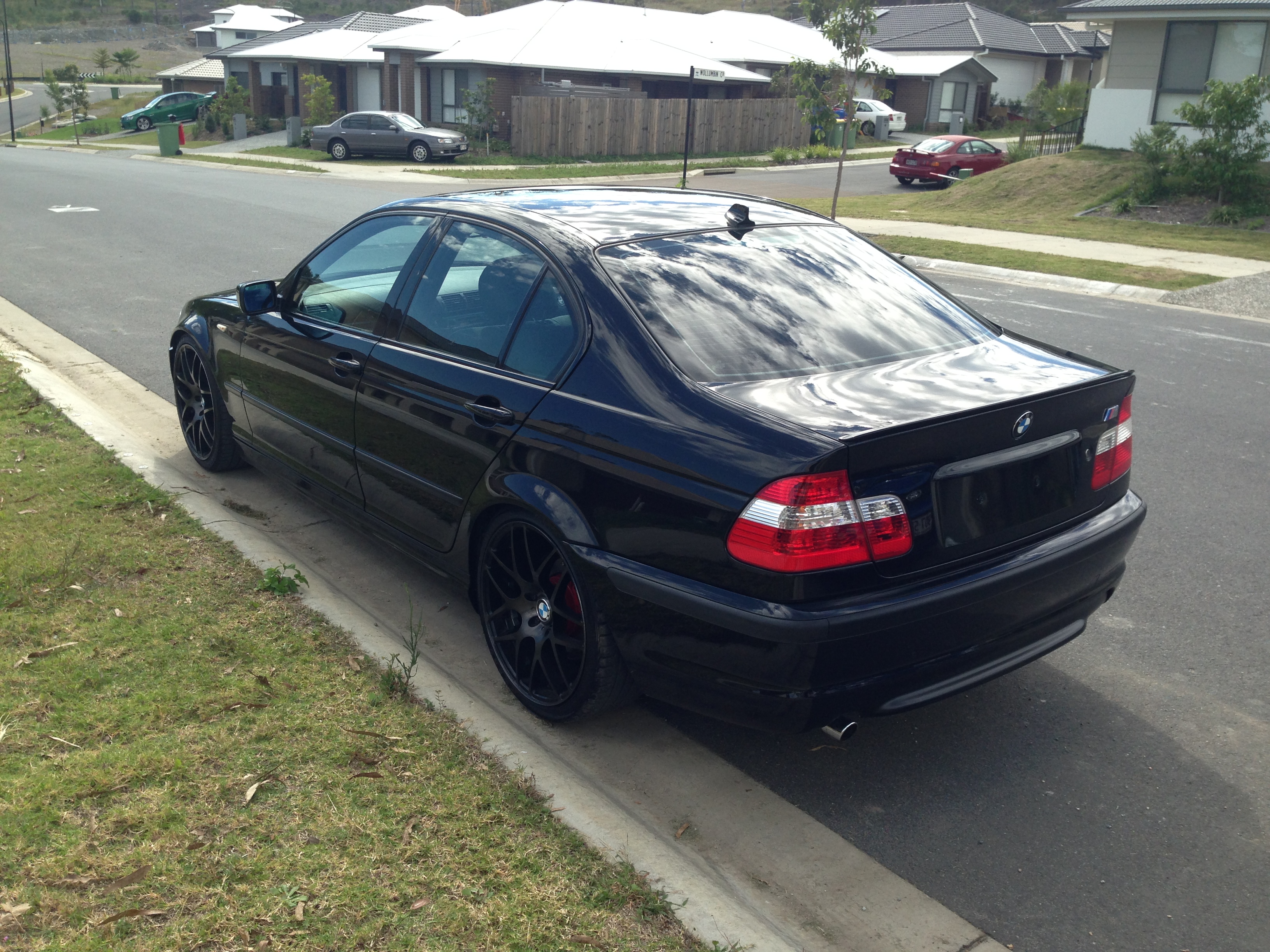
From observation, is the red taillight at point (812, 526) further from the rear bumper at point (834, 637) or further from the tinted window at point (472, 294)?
the tinted window at point (472, 294)

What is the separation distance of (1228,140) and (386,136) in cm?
2361

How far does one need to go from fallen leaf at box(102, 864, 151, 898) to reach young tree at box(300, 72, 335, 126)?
142 feet

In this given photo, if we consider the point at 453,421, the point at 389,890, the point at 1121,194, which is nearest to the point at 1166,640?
the point at 453,421

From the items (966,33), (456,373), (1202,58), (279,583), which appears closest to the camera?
(456,373)

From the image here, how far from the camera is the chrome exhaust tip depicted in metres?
3.19

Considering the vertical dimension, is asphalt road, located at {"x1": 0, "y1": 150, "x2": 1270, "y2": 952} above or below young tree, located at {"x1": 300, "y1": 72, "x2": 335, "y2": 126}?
below

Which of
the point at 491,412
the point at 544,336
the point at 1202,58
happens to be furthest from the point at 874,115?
the point at 491,412

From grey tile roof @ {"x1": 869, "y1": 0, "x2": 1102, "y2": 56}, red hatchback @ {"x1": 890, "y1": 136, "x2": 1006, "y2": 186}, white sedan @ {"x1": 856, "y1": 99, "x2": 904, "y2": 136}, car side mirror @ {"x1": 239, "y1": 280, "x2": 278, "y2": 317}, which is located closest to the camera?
car side mirror @ {"x1": 239, "y1": 280, "x2": 278, "y2": 317}

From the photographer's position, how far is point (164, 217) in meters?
17.8

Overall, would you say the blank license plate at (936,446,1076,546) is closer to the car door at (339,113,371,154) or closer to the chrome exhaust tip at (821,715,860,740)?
the chrome exhaust tip at (821,715,860,740)

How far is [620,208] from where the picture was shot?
437cm

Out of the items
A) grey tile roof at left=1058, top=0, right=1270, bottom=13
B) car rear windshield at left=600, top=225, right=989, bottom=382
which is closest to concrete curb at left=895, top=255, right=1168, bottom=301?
car rear windshield at left=600, top=225, right=989, bottom=382

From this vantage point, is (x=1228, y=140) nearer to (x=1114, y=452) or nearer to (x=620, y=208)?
(x=1114, y=452)

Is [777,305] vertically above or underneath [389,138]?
above
